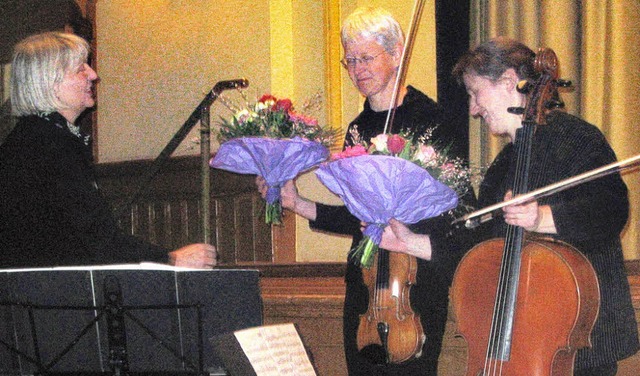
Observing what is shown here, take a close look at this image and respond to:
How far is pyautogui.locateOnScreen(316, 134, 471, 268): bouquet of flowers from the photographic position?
235 cm

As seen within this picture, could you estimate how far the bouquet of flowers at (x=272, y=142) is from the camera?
272 cm

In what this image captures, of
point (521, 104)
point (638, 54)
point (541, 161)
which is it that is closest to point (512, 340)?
point (541, 161)

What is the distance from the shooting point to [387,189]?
2.37 m

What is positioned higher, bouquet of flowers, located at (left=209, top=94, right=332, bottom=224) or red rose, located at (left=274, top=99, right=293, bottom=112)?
red rose, located at (left=274, top=99, right=293, bottom=112)

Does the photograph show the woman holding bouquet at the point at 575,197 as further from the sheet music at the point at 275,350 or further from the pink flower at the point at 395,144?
the sheet music at the point at 275,350

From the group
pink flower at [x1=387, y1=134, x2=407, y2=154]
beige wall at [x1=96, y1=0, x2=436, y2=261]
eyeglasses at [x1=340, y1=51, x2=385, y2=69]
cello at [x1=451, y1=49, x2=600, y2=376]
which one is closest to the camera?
cello at [x1=451, y1=49, x2=600, y2=376]

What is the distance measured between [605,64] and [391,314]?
1943mm

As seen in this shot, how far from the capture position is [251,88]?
17.1ft

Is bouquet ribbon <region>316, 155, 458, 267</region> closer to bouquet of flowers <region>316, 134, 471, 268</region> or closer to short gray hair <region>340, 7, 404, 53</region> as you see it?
bouquet of flowers <region>316, 134, 471, 268</region>

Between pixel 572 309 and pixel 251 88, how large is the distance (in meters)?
3.40

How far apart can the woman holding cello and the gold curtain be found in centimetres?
154

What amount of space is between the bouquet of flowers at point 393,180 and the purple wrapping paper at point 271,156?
253 millimetres

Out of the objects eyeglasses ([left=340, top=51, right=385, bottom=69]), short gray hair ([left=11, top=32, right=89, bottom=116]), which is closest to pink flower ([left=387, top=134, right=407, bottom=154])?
eyeglasses ([left=340, top=51, right=385, bottom=69])

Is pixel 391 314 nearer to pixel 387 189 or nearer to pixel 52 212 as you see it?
pixel 387 189
